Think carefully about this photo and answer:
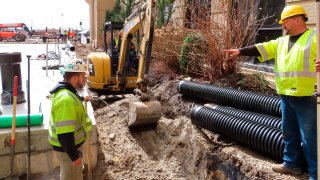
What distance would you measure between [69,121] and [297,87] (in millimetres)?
2424

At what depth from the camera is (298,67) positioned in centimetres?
347

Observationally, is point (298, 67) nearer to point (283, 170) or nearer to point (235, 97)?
point (283, 170)

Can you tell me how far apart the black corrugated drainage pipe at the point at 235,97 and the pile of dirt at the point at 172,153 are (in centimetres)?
40

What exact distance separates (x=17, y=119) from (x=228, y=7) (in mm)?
5711

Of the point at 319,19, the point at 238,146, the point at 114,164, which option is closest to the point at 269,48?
the point at 319,19

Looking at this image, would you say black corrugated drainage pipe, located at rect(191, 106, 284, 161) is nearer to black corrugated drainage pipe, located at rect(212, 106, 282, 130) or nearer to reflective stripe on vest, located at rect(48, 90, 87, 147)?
black corrugated drainage pipe, located at rect(212, 106, 282, 130)

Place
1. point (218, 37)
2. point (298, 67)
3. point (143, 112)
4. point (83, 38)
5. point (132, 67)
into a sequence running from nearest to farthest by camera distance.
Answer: point (298, 67) < point (143, 112) < point (218, 37) < point (132, 67) < point (83, 38)

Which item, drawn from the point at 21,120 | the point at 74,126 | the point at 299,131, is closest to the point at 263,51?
the point at 299,131

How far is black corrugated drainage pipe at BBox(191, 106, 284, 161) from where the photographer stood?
4.31 m

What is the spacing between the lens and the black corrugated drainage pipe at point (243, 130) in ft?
14.1

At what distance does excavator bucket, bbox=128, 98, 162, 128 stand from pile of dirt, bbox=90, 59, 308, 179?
251mm

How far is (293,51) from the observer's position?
3549 mm

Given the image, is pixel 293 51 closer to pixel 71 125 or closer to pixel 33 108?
pixel 71 125

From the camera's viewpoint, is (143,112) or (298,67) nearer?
(298,67)
